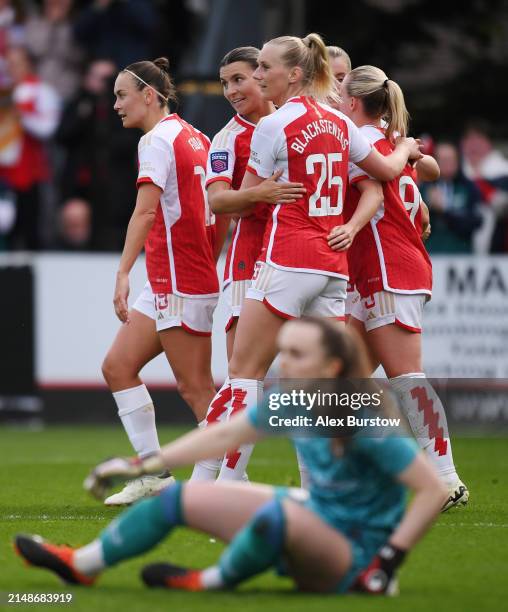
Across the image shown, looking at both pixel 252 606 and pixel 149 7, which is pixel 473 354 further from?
pixel 252 606

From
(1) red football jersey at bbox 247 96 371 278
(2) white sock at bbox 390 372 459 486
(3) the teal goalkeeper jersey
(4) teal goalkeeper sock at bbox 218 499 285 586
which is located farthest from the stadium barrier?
(4) teal goalkeeper sock at bbox 218 499 285 586

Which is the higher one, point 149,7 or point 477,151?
point 149,7

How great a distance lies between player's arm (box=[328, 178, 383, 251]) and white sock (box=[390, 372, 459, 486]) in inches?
39.5

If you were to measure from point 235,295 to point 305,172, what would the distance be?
0.94 m

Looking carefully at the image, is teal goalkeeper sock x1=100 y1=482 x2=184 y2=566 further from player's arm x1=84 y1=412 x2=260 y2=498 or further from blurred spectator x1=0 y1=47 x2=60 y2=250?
blurred spectator x1=0 y1=47 x2=60 y2=250

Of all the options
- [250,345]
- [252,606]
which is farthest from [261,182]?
[252,606]

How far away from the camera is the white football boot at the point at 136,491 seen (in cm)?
820

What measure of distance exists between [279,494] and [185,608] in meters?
0.52

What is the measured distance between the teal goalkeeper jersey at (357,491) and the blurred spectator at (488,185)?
1002 cm

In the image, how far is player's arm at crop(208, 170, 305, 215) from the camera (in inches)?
282

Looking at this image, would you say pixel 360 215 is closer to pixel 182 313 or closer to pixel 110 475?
pixel 182 313

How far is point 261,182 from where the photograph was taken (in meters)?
7.29

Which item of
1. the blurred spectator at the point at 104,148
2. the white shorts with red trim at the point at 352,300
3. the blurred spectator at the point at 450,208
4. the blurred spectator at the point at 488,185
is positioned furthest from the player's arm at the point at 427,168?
the blurred spectator at the point at 104,148

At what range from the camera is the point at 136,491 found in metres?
8.23
